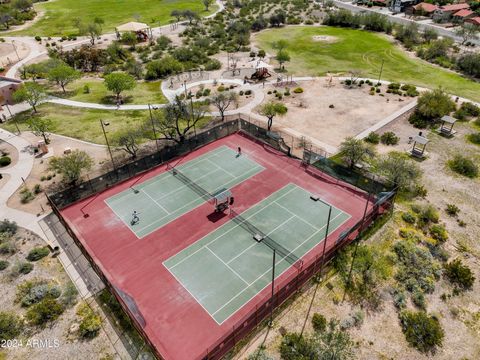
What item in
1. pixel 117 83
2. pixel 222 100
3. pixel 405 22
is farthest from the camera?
pixel 405 22

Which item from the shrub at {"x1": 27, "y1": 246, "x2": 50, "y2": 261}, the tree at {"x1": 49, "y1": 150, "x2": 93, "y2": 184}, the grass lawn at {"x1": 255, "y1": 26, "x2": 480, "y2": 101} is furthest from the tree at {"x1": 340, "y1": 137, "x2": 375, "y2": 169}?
the shrub at {"x1": 27, "y1": 246, "x2": 50, "y2": 261}

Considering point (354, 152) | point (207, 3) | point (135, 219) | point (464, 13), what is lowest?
point (135, 219)

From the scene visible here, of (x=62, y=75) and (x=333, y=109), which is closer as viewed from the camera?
(x=333, y=109)

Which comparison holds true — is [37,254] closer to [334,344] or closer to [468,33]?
[334,344]

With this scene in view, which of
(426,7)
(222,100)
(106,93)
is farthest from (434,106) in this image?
(426,7)

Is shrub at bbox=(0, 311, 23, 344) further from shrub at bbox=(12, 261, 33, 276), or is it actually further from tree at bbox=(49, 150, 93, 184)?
tree at bbox=(49, 150, 93, 184)
